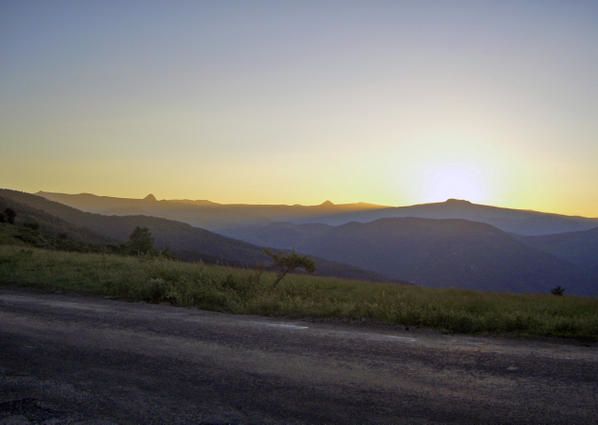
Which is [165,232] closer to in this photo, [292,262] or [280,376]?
[292,262]

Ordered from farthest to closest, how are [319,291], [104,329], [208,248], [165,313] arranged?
1. [208,248]
2. [319,291]
3. [165,313]
4. [104,329]

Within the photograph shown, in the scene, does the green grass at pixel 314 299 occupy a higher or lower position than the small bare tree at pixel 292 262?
lower

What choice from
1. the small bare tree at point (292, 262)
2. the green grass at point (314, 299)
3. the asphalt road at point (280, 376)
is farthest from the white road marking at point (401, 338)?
the small bare tree at point (292, 262)

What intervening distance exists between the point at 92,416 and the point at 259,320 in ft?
16.7

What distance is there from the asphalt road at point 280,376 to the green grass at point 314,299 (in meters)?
1.18

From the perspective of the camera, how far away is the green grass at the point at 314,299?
902 cm

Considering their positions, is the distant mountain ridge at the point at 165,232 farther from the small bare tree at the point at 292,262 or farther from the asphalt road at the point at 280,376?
the asphalt road at the point at 280,376

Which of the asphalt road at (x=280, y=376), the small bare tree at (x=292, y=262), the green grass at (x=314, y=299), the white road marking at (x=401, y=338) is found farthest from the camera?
the small bare tree at (x=292, y=262)

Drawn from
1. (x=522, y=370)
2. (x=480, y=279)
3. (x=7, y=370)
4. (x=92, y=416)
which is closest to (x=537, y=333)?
(x=522, y=370)

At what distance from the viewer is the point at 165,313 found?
10.1 m

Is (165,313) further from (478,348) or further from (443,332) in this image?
(478,348)

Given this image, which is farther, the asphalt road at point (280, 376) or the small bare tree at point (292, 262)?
the small bare tree at point (292, 262)

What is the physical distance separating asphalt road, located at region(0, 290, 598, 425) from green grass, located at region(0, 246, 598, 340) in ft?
3.87

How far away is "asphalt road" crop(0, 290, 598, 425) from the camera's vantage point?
14.6ft
